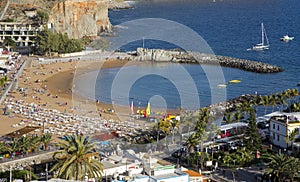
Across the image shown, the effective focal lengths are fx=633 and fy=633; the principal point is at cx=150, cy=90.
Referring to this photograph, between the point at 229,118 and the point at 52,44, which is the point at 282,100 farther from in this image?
the point at 52,44

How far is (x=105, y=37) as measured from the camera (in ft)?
367

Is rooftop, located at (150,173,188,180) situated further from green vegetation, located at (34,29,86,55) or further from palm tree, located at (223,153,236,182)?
green vegetation, located at (34,29,86,55)

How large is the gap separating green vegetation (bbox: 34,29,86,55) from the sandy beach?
14.0ft

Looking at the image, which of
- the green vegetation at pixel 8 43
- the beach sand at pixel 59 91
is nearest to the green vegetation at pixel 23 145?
the beach sand at pixel 59 91

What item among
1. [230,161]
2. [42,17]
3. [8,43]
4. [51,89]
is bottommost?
[230,161]

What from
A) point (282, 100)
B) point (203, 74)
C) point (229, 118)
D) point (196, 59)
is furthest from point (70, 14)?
point (229, 118)

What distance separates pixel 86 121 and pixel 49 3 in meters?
66.8

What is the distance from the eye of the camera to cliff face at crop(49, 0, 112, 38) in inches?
4072

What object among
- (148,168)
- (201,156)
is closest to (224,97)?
(201,156)

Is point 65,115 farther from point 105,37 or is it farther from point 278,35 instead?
point 278,35

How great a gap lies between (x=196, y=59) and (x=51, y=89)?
2586cm

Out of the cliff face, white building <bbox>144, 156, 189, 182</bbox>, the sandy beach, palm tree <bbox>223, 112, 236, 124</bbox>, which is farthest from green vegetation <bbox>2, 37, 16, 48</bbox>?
white building <bbox>144, 156, 189, 182</bbox>

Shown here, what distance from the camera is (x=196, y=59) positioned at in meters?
87.0

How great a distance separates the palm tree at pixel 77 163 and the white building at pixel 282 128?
14.5 metres
